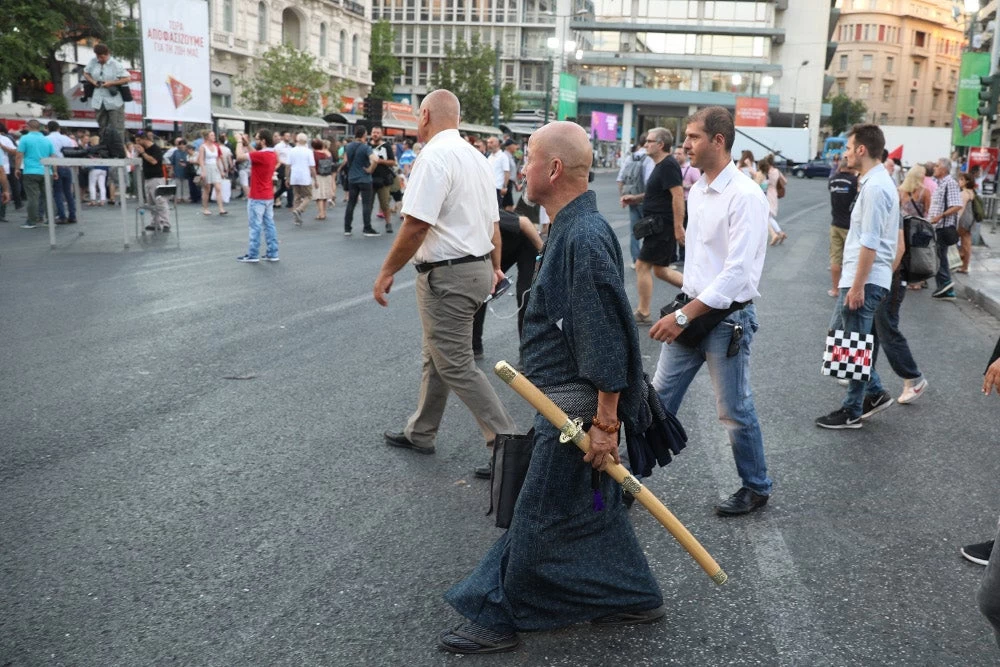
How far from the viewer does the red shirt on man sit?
42.5 feet

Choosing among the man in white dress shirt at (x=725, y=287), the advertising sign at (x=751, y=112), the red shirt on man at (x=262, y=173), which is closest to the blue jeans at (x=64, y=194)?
the red shirt on man at (x=262, y=173)

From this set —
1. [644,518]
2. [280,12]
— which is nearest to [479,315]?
[644,518]

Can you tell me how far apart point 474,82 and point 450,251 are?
7050cm

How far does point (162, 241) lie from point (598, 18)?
7024 cm

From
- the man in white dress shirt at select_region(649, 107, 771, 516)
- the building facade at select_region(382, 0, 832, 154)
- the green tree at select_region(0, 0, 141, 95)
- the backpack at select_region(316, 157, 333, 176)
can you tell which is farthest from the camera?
the building facade at select_region(382, 0, 832, 154)

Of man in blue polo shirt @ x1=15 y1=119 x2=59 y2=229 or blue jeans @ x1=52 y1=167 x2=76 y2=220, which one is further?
blue jeans @ x1=52 y1=167 x2=76 y2=220

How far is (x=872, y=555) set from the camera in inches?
155

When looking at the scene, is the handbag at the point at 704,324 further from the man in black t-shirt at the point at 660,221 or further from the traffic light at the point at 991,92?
the traffic light at the point at 991,92

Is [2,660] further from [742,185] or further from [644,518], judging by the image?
[742,185]

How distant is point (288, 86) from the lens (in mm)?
47219

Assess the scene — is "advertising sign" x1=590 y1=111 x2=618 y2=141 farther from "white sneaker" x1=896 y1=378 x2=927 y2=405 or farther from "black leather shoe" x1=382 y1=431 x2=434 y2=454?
"black leather shoe" x1=382 y1=431 x2=434 y2=454

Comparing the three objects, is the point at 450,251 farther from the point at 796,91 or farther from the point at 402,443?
the point at 796,91

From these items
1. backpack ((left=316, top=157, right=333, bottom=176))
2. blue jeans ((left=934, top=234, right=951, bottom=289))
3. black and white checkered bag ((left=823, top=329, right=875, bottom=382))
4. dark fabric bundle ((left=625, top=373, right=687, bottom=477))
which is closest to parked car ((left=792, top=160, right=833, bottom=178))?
backpack ((left=316, top=157, right=333, bottom=176))

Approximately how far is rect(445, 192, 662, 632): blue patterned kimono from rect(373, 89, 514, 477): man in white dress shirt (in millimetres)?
1647
